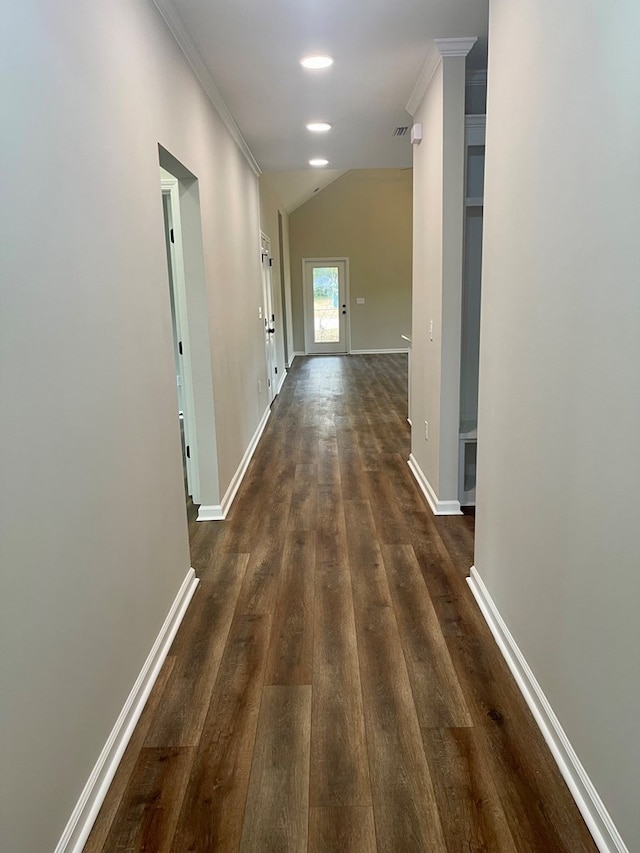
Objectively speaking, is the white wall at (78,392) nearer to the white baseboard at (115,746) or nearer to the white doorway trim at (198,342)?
the white baseboard at (115,746)

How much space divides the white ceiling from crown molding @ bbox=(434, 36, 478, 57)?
47 millimetres

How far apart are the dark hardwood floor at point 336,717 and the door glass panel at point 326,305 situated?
932cm

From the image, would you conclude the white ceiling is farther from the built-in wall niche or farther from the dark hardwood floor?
the dark hardwood floor

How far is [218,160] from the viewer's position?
3949 millimetres

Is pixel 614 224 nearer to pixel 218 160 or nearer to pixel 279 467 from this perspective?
pixel 218 160

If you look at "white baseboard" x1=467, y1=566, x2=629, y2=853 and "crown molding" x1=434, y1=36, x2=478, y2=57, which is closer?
"white baseboard" x1=467, y1=566, x2=629, y2=853

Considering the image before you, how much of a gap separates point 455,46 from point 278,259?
638cm

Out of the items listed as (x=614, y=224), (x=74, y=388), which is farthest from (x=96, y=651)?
(x=614, y=224)

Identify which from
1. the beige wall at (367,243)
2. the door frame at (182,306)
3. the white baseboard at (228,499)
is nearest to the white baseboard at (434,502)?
the white baseboard at (228,499)

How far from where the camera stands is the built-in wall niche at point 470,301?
3.56 metres

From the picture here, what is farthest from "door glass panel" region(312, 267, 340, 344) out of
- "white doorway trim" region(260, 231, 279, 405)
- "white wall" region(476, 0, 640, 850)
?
"white wall" region(476, 0, 640, 850)

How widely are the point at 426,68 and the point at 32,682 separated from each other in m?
3.56

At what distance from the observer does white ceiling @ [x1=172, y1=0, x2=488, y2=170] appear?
265cm

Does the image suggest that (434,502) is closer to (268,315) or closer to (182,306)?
(182,306)
